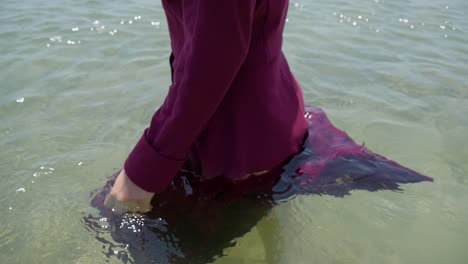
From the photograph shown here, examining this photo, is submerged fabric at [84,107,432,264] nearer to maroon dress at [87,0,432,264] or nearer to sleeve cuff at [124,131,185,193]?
maroon dress at [87,0,432,264]

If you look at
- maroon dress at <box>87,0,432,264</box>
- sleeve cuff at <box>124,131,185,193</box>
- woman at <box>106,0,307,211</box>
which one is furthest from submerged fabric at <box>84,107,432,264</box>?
sleeve cuff at <box>124,131,185,193</box>

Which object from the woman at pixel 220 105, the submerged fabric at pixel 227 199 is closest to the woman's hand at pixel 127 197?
the woman at pixel 220 105

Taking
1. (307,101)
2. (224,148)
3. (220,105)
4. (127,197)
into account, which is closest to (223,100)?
(220,105)

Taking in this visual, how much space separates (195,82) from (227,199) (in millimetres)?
668

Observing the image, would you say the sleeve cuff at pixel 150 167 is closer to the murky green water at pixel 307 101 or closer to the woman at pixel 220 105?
the woman at pixel 220 105

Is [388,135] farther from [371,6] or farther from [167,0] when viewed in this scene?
[371,6]

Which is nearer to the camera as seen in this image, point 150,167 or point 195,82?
point 195,82

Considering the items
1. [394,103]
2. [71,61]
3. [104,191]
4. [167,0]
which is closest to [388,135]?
[394,103]

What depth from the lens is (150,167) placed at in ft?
4.91

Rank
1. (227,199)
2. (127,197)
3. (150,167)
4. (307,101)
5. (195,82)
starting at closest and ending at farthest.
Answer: (195,82) → (150,167) → (127,197) → (227,199) → (307,101)

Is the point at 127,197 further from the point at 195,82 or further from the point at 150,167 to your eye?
the point at 195,82

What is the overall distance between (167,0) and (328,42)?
3641 millimetres

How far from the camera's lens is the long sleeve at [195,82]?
128cm

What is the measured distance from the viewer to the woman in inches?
51.8
